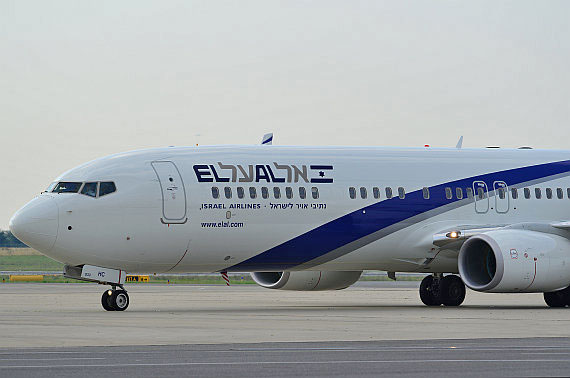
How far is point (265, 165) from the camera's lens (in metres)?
29.1

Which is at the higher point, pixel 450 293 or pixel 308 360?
pixel 308 360

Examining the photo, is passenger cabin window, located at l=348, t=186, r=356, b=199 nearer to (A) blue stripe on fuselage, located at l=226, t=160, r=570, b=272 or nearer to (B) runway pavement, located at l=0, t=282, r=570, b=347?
(A) blue stripe on fuselage, located at l=226, t=160, r=570, b=272

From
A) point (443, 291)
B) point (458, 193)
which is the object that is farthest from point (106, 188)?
point (443, 291)

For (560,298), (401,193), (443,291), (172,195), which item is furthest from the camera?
(443,291)

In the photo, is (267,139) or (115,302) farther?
(267,139)

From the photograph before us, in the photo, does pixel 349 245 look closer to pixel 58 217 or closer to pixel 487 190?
pixel 487 190

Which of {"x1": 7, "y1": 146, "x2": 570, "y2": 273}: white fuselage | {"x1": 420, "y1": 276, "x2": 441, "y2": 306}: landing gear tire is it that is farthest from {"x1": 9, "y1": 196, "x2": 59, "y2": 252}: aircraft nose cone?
{"x1": 420, "y1": 276, "x2": 441, "y2": 306}: landing gear tire

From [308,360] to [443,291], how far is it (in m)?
18.8

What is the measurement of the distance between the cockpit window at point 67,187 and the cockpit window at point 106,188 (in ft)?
1.92

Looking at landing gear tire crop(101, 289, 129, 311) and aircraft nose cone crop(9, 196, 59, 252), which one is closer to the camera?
aircraft nose cone crop(9, 196, 59, 252)

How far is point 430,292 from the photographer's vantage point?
3300cm

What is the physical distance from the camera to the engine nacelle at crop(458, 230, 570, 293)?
28844mm

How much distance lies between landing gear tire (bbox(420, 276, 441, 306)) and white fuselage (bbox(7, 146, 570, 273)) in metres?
1.27

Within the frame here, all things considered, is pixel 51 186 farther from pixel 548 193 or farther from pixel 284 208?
pixel 548 193
